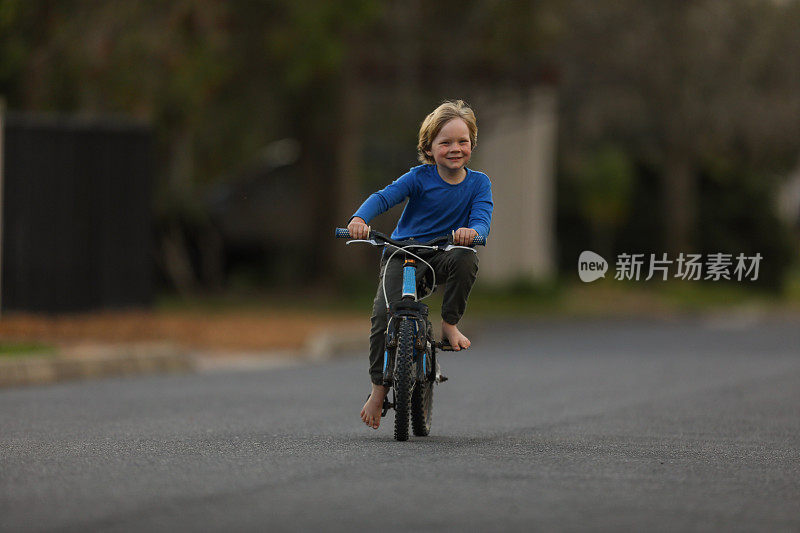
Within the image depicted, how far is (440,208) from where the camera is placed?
9.16 metres

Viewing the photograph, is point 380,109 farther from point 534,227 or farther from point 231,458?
point 231,458

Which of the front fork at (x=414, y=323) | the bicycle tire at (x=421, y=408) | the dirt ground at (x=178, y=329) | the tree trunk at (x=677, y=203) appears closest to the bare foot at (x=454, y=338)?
the front fork at (x=414, y=323)

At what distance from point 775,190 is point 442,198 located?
115 ft

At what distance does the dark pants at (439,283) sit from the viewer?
897 centimetres

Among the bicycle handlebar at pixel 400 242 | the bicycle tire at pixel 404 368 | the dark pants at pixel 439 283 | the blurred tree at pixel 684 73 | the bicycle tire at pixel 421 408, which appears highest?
the blurred tree at pixel 684 73

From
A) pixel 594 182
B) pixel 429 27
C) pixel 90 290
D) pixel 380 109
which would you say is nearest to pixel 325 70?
pixel 429 27

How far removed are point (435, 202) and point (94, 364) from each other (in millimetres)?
7251

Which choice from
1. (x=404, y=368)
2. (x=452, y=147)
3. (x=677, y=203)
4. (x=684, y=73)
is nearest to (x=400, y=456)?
(x=404, y=368)

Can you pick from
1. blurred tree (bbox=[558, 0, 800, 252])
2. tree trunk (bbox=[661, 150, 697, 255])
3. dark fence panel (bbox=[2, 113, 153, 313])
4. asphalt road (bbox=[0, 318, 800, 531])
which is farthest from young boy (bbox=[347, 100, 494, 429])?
tree trunk (bbox=[661, 150, 697, 255])

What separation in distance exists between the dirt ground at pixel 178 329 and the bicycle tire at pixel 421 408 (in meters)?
8.57

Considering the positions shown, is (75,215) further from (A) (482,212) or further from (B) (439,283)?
(A) (482,212)

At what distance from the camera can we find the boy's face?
908cm

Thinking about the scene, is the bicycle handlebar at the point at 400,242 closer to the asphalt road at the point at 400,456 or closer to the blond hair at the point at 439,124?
the blond hair at the point at 439,124

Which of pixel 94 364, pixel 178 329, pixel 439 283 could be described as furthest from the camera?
pixel 178 329
